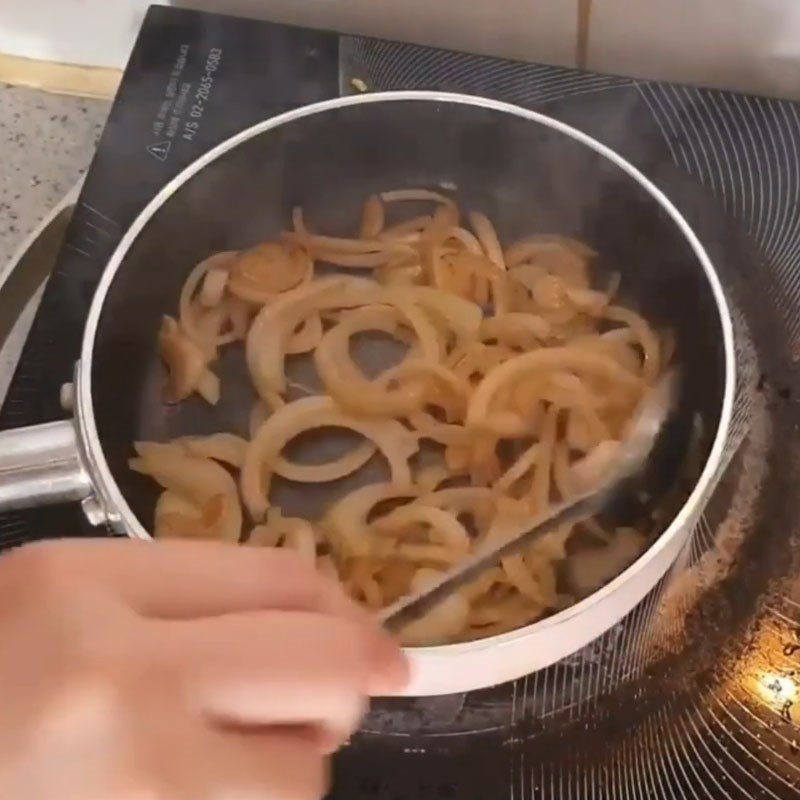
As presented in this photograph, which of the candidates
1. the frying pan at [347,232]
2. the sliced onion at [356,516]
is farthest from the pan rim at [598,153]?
the sliced onion at [356,516]

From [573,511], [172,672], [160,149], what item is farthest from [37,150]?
[172,672]

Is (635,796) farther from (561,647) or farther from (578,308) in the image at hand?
(578,308)

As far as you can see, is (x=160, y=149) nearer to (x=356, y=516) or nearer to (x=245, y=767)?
(x=356, y=516)

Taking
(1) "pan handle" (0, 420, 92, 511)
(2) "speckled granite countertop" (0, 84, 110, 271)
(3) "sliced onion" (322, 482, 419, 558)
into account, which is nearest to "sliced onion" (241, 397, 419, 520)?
(3) "sliced onion" (322, 482, 419, 558)

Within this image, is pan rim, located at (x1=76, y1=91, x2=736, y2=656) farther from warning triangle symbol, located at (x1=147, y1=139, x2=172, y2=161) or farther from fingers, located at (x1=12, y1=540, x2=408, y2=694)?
fingers, located at (x1=12, y1=540, x2=408, y2=694)

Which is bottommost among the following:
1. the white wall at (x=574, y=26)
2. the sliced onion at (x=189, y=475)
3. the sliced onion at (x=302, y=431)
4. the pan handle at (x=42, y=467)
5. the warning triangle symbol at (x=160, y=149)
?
the sliced onion at (x=189, y=475)

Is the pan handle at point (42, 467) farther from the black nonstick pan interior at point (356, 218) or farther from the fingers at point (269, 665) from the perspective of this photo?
the fingers at point (269, 665)

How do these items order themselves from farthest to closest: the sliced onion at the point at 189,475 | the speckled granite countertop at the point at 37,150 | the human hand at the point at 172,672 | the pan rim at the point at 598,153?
1. the speckled granite countertop at the point at 37,150
2. the sliced onion at the point at 189,475
3. the pan rim at the point at 598,153
4. the human hand at the point at 172,672
